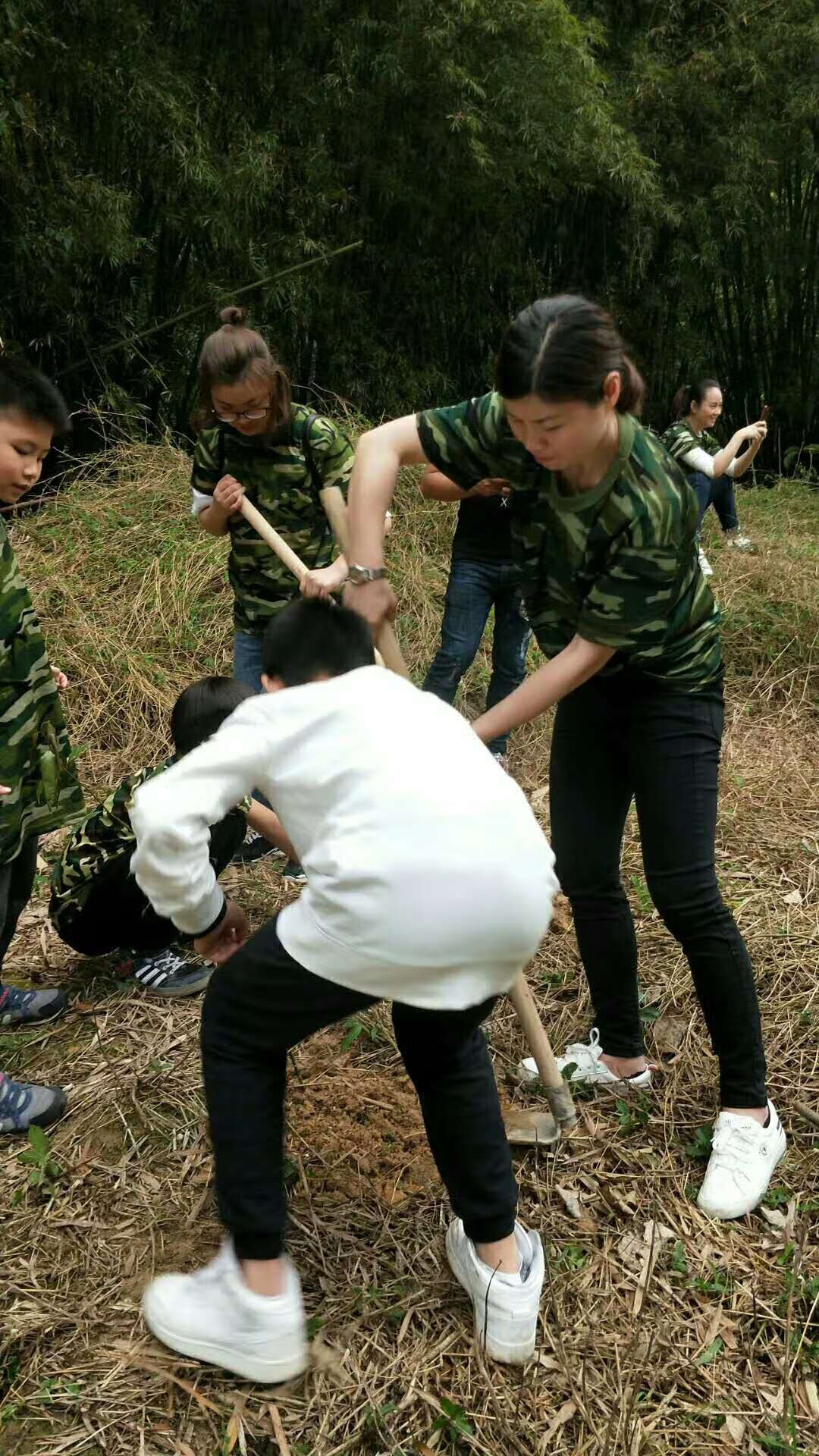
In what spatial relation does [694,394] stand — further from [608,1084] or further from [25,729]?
[25,729]

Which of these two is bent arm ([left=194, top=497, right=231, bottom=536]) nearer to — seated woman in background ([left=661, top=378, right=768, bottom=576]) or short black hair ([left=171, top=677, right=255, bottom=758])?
short black hair ([left=171, top=677, right=255, bottom=758])

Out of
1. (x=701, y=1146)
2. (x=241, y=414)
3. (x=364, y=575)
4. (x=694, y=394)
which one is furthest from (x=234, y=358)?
(x=694, y=394)

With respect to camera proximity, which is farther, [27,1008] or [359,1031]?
[27,1008]

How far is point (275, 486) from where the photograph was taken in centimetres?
268

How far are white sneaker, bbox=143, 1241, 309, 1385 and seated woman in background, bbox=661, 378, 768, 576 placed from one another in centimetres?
434

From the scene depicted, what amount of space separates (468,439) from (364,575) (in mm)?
275

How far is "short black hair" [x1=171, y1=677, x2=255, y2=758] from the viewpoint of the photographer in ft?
7.14

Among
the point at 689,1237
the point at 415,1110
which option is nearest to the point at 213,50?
the point at 415,1110

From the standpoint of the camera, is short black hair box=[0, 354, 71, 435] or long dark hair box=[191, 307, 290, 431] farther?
long dark hair box=[191, 307, 290, 431]

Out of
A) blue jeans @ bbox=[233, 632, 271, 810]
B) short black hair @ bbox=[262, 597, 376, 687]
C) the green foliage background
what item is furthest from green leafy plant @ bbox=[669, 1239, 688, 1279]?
the green foliage background

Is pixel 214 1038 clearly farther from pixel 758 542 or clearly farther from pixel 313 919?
pixel 758 542

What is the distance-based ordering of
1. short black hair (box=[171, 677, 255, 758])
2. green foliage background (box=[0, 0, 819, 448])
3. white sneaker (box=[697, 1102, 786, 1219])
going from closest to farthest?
1. white sneaker (box=[697, 1102, 786, 1219])
2. short black hair (box=[171, 677, 255, 758])
3. green foliage background (box=[0, 0, 819, 448])

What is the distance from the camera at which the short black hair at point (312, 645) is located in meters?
1.33

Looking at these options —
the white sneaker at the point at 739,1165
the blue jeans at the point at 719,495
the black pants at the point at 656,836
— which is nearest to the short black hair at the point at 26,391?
the black pants at the point at 656,836
